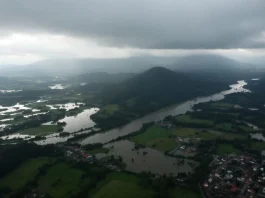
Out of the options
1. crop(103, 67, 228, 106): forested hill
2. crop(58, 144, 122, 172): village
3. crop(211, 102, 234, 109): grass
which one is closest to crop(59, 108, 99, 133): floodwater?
crop(58, 144, 122, 172): village

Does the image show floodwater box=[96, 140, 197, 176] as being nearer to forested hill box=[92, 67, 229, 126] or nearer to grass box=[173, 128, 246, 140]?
grass box=[173, 128, 246, 140]

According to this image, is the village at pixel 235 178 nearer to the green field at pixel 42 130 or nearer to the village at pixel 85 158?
the village at pixel 85 158

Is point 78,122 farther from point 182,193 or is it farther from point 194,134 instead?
point 182,193

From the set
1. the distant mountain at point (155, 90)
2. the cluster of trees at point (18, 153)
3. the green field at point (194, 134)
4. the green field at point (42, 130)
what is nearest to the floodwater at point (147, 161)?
the cluster of trees at point (18, 153)

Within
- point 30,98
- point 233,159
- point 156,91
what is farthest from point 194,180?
point 30,98

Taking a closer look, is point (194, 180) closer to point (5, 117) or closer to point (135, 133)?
point (135, 133)

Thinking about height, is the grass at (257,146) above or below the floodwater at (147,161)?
above
